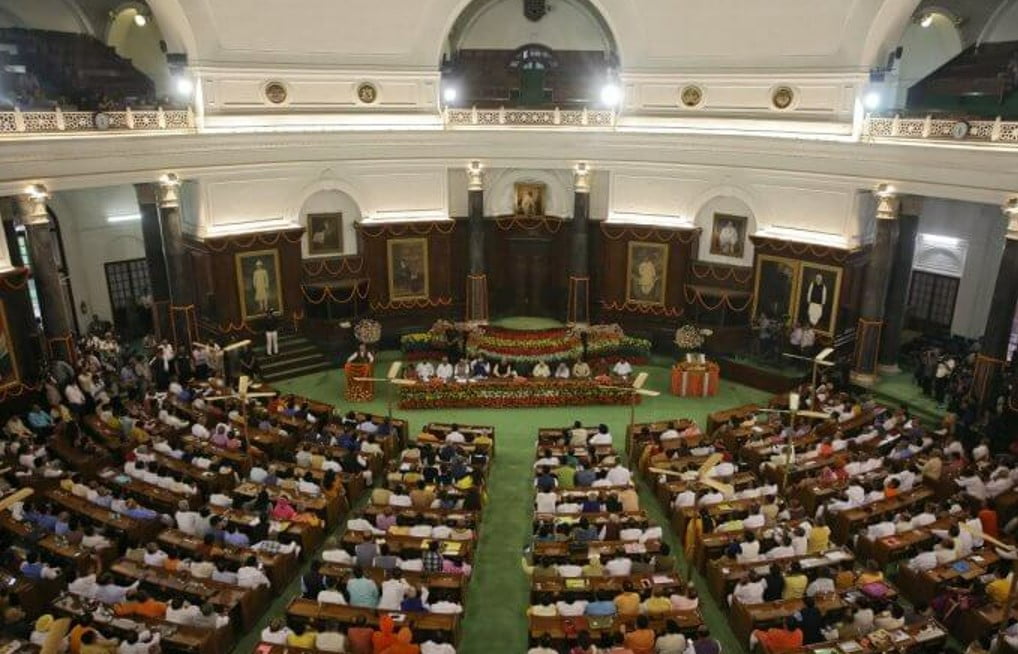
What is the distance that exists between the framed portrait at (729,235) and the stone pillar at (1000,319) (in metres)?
7.93

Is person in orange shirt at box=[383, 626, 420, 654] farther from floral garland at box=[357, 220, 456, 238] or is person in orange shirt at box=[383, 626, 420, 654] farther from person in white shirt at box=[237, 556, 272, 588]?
floral garland at box=[357, 220, 456, 238]

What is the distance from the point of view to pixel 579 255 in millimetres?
27109

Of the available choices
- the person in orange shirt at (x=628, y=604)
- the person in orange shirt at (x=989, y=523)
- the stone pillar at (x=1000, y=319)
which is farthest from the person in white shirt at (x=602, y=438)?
the stone pillar at (x=1000, y=319)

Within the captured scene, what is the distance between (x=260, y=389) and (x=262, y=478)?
6.14 metres

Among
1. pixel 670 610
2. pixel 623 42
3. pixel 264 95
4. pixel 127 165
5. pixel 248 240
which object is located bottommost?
pixel 670 610

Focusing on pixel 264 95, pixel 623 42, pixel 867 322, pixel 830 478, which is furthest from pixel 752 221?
pixel 264 95

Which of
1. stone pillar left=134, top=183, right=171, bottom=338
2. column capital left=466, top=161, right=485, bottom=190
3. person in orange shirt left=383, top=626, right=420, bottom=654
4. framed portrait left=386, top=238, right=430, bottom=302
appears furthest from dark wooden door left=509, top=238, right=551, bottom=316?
person in orange shirt left=383, top=626, right=420, bottom=654

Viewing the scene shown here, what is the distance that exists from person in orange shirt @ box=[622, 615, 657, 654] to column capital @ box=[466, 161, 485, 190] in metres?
18.2

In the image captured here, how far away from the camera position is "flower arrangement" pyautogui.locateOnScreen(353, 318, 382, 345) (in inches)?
1004

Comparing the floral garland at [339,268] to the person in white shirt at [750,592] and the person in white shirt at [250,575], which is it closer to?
the person in white shirt at [250,575]

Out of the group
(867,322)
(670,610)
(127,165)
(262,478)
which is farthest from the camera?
(867,322)

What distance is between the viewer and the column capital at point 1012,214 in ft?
61.9

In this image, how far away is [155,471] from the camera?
16.4 m

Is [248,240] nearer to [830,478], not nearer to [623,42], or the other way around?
[623,42]
